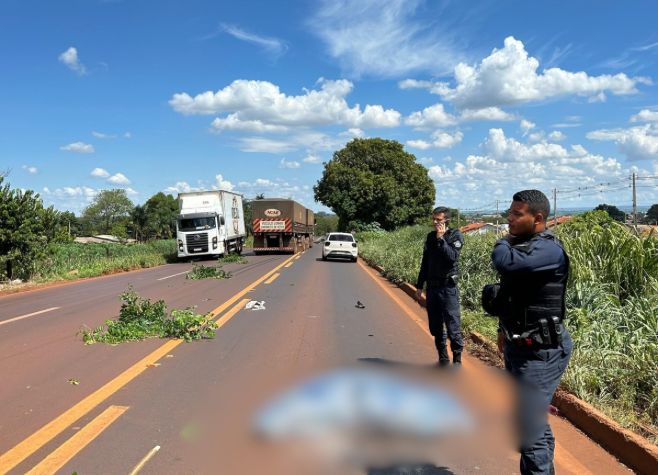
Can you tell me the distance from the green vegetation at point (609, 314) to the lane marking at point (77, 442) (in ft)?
14.2

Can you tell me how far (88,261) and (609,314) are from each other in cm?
2578

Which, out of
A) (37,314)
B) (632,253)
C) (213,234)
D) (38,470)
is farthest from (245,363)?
(213,234)

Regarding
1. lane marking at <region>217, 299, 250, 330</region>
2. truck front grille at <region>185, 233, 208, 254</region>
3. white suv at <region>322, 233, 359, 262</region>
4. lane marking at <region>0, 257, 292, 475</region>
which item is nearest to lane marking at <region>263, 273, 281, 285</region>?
lane marking at <region>217, 299, 250, 330</region>

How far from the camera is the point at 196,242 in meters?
30.1

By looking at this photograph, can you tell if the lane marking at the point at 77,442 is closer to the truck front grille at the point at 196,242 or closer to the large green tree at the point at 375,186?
the truck front grille at the point at 196,242

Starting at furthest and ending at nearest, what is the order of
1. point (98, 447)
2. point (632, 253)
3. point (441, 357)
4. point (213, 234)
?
point (213, 234) → point (632, 253) → point (441, 357) → point (98, 447)

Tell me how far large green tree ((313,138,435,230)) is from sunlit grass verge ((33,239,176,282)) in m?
25.2

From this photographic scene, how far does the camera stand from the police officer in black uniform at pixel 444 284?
240 inches

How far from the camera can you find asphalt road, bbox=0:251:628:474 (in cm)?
385

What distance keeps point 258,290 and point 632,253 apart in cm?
944

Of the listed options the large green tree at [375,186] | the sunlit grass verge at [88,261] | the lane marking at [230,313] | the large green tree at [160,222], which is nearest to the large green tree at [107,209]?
the large green tree at [160,222]

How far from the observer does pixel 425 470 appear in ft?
12.5

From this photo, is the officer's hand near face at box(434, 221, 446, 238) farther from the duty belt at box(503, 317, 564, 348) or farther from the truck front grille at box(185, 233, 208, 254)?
the truck front grille at box(185, 233, 208, 254)

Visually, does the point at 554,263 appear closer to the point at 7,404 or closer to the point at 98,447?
the point at 98,447
